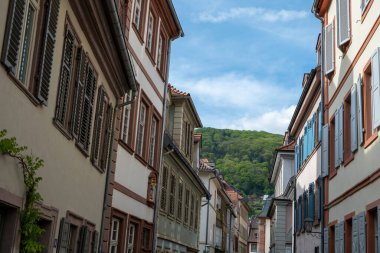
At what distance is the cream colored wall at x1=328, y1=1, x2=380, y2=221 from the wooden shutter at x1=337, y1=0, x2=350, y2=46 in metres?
0.34

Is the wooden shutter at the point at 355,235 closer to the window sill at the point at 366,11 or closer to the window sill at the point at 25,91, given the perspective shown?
the window sill at the point at 366,11

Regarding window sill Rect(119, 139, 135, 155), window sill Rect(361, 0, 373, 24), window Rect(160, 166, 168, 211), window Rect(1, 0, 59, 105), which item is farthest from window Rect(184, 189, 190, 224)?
window Rect(1, 0, 59, 105)

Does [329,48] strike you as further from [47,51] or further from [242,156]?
[242,156]

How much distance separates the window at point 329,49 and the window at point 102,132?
6.98 m

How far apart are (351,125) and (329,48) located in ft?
14.5

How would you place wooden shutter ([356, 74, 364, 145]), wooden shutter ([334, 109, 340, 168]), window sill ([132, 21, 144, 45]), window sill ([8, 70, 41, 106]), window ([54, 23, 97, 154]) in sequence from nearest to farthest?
1. window sill ([8, 70, 41, 106])
2. window ([54, 23, 97, 154])
3. wooden shutter ([356, 74, 364, 145])
4. wooden shutter ([334, 109, 340, 168])
5. window sill ([132, 21, 144, 45])

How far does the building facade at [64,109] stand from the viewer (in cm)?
711

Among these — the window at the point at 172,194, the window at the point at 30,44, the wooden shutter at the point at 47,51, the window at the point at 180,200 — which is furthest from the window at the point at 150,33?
the window at the point at 30,44

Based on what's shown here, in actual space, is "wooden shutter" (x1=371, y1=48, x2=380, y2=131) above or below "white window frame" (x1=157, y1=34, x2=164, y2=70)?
below

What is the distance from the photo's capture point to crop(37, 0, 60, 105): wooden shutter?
26.2ft

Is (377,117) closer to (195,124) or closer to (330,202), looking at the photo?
(330,202)

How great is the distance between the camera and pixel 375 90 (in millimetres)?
11891

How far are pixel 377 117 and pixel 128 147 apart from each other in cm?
708

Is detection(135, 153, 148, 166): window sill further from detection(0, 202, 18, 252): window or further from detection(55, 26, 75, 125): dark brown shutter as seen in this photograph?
detection(0, 202, 18, 252): window
